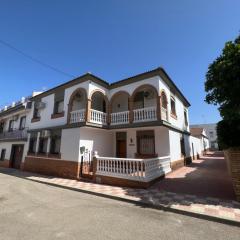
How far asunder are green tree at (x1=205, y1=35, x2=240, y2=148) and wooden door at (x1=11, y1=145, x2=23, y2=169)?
17993 millimetres

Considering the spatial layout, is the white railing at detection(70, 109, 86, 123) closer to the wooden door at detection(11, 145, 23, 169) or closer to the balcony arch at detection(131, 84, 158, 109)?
the balcony arch at detection(131, 84, 158, 109)

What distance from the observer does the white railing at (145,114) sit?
11.2 metres

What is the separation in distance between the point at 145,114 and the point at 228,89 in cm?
557

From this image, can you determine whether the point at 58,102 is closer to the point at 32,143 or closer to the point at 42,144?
the point at 42,144

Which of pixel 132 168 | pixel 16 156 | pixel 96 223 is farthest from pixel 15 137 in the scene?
pixel 96 223

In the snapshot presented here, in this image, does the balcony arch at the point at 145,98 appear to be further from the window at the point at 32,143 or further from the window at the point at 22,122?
the window at the point at 22,122

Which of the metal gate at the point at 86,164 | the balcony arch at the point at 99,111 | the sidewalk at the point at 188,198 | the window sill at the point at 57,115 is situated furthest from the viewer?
the window sill at the point at 57,115

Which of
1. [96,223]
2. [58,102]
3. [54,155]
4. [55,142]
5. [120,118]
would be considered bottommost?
[96,223]

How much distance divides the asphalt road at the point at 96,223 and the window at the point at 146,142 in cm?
635

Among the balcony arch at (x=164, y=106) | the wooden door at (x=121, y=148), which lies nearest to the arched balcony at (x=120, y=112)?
the wooden door at (x=121, y=148)

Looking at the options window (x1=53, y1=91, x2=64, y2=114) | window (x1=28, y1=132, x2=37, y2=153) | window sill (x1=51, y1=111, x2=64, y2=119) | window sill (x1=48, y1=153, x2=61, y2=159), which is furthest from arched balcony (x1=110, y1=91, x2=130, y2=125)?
window (x1=28, y1=132, x2=37, y2=153)

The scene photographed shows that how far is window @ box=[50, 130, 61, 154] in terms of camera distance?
42.9 feet

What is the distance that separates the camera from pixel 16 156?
17.5 m

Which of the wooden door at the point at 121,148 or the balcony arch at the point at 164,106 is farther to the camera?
the wooden door at the point at 121,148
